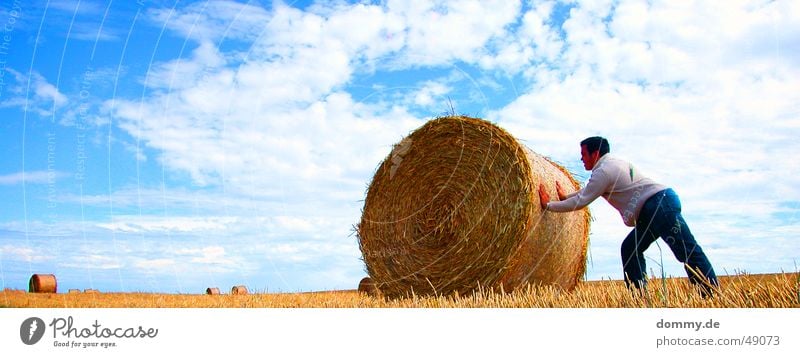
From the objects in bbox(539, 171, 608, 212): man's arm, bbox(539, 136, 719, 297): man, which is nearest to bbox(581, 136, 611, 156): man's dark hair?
bbox(539, 136, 719, 297): man

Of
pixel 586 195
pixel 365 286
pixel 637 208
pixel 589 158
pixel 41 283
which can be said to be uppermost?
pixel 589 158

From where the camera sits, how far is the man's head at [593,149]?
169 inches

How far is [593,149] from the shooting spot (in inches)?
170

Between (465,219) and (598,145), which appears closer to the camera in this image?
(598,145)

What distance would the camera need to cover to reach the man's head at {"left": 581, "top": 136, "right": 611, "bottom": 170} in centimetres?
429

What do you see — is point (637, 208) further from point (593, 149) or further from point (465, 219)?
point (465, 219)

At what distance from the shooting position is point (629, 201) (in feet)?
13.4

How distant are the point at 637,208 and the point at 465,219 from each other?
4.03 feet
